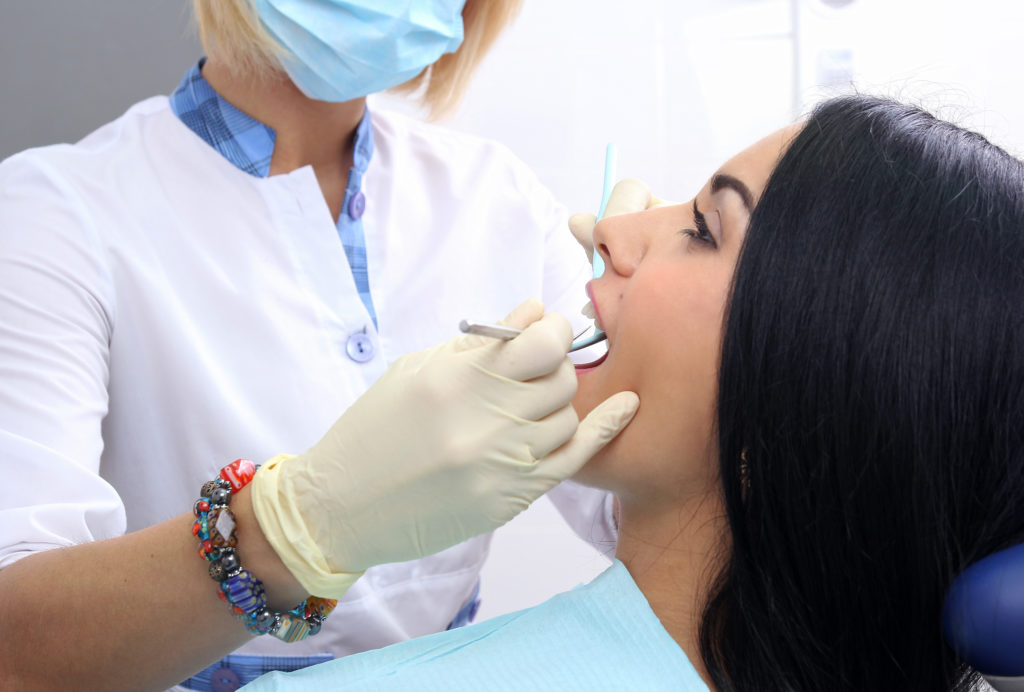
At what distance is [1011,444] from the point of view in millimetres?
878

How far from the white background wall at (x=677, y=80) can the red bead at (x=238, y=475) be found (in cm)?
125

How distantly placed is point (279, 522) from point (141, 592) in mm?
172

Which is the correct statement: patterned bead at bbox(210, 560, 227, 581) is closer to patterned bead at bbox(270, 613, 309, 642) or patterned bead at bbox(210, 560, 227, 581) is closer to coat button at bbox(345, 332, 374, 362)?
patterned bead at bbox(270, 613, 309, 642)

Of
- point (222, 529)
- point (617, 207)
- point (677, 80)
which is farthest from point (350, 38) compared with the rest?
point (677, 80)

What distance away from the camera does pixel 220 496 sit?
956 millimetres

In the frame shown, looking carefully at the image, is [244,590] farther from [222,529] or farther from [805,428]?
[805,428]

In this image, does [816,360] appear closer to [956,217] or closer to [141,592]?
[956,217]

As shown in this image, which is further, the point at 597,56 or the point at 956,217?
the point at 597,56

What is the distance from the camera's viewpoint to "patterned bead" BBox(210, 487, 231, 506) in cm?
95

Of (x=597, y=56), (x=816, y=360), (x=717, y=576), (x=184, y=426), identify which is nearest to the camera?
(x=816, y=360)

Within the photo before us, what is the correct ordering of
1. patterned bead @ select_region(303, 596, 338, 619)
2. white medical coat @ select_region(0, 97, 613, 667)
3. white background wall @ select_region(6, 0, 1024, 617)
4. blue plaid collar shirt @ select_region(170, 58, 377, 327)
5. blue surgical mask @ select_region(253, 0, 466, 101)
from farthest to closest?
white background wall @ select_region(6, 0, 1024, 617) → blue plaid collar shirt @ select_region(170, 58, 377, 327) → blue surgical mask @ select_region(253, 0, 466, 101) → white medical coat @ select_region(0, 97, 613, 667) → patterned bead @ select_region(303, 596, 338, 619)

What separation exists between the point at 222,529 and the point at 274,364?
1.27 ft

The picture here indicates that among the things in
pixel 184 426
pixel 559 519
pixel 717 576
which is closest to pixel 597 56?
pixel 559 519

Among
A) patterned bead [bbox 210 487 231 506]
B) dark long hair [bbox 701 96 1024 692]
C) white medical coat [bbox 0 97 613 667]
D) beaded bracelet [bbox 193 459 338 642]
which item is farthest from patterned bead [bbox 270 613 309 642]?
dark long hair [bbox 701 96 1024 692]
